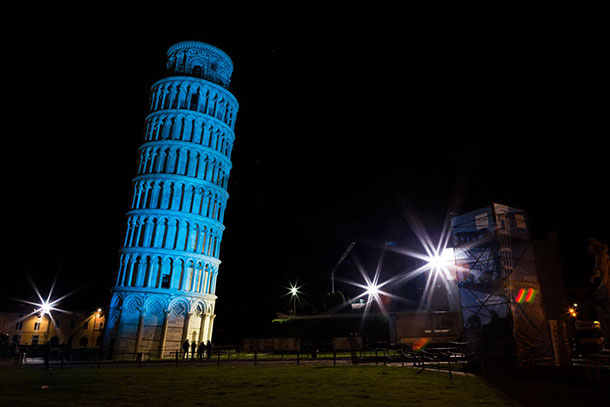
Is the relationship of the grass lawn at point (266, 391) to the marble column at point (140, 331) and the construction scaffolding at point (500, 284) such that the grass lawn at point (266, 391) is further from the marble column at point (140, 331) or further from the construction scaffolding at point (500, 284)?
the marble column at point (140, 331)

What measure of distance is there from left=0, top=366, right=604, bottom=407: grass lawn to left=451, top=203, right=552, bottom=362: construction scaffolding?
8.50 m

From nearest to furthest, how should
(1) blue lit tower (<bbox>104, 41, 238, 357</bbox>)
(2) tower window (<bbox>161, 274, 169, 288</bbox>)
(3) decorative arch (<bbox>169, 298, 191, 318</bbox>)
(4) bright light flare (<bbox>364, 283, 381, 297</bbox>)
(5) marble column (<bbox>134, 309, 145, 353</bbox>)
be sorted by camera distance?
(5) marble column (<bbox>134, 309, 145, 353</bbox>) → (1) blue lit tower (<bbox>104, 41, 238, 357</bbox>) → (3) decorative arch (<bbox>169, 298, 191, 318</bbox>) → (2) tower window (<bbox>161, 274, 169, 288</bbox>) → (4) bright light flare (<bbox>364, 283, 381, 297</bbox>)

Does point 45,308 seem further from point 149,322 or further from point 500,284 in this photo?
point 500,284

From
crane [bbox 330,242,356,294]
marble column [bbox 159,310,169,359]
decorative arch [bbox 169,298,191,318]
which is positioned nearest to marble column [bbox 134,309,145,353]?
marble column [bbox 159,310,169,359]

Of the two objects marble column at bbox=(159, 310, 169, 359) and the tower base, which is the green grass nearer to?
the tower base

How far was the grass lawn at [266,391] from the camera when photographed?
969 centimetres

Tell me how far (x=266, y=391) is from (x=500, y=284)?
1712cm

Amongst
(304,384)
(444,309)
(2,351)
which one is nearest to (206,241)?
(2,351)

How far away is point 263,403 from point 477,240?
21064 mm

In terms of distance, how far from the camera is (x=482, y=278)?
946 inches

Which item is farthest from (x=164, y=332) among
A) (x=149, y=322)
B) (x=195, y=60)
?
(x=195, y=60)

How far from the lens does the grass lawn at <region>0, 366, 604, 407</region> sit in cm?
969

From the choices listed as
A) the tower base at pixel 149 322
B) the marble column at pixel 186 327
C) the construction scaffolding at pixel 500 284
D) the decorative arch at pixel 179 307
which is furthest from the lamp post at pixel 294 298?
the construction scaffolding at pixel 500 284

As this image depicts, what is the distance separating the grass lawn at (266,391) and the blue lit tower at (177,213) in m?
22.3
